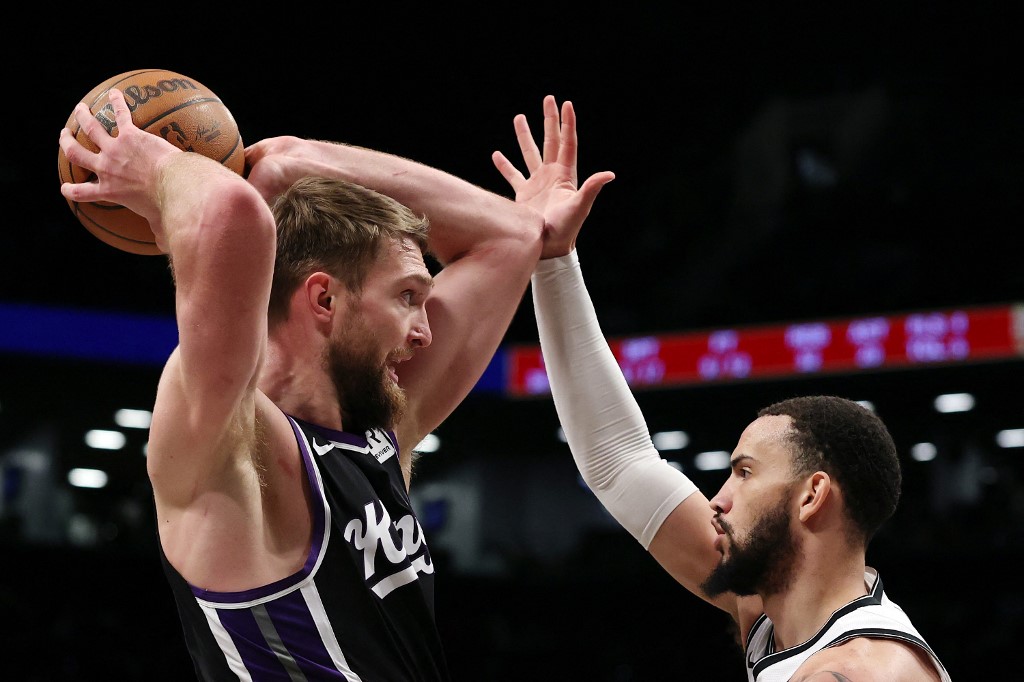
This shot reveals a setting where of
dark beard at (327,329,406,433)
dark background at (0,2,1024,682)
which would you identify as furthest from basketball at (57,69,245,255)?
dark background at (0,2,1024,682)

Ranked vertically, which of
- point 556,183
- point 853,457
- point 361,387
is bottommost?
point 853,457

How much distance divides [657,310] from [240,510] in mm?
9569

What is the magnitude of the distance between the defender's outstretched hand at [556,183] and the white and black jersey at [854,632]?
1083mm

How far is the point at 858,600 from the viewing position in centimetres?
241

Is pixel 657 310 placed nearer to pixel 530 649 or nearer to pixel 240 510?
pixel 530 649

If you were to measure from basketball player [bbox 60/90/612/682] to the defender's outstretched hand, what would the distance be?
0.24m

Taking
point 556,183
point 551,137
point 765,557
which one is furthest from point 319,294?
point 765,557

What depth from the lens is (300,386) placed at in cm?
215

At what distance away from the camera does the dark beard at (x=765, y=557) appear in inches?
97.9

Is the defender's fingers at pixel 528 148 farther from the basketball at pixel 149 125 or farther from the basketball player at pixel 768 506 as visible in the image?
the basketball at pixel 149 125

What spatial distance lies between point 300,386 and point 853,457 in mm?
1249

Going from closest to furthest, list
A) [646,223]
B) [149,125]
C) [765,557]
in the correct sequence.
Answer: [149,125] < [765,557] < [646,223]

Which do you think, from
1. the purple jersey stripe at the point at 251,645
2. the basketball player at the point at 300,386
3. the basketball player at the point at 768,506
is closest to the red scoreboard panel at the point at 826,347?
the basketball player at the point at 768,506

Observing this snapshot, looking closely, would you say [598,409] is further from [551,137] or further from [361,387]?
[361,387]
